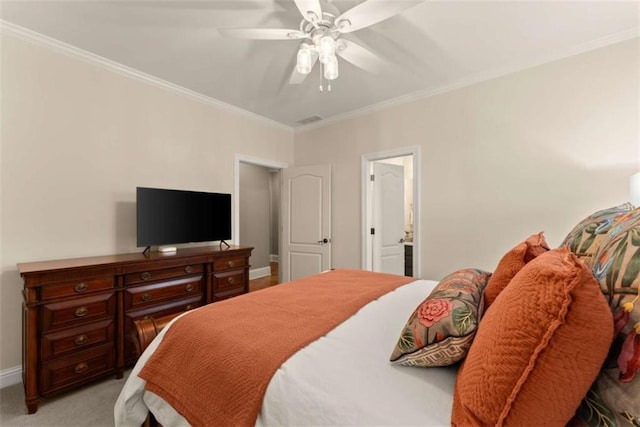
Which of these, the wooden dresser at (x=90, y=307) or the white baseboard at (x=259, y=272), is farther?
the white baseboard at (x=259, y=272)

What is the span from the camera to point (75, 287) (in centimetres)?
204

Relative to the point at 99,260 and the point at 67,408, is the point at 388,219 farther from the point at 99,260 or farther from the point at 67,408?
the point at 67,408

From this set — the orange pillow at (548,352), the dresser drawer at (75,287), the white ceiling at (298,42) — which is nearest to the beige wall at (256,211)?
the white ceiling at (298,42)

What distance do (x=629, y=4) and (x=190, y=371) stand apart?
137 inches

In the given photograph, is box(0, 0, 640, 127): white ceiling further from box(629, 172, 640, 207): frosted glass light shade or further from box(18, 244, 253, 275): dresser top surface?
box(18, 244, 253, 275): dresser top surface

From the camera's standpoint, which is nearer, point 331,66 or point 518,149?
point 331,66

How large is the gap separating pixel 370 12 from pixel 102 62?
8.35ft

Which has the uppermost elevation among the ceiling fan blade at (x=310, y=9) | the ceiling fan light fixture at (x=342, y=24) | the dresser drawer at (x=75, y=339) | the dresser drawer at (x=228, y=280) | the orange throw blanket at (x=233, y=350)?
the ceiling fan blade at (x=310, y=9)

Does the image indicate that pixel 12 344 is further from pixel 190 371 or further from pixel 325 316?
pixel 325 316

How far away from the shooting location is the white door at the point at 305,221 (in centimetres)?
411

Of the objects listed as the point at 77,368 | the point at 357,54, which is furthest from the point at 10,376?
the point at 357,54

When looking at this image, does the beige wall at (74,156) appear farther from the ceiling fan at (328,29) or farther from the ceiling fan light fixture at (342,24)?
the ceiling fan light fixture at (342,24)

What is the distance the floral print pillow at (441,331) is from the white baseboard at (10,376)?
299cm

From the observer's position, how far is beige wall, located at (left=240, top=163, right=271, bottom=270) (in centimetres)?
581
